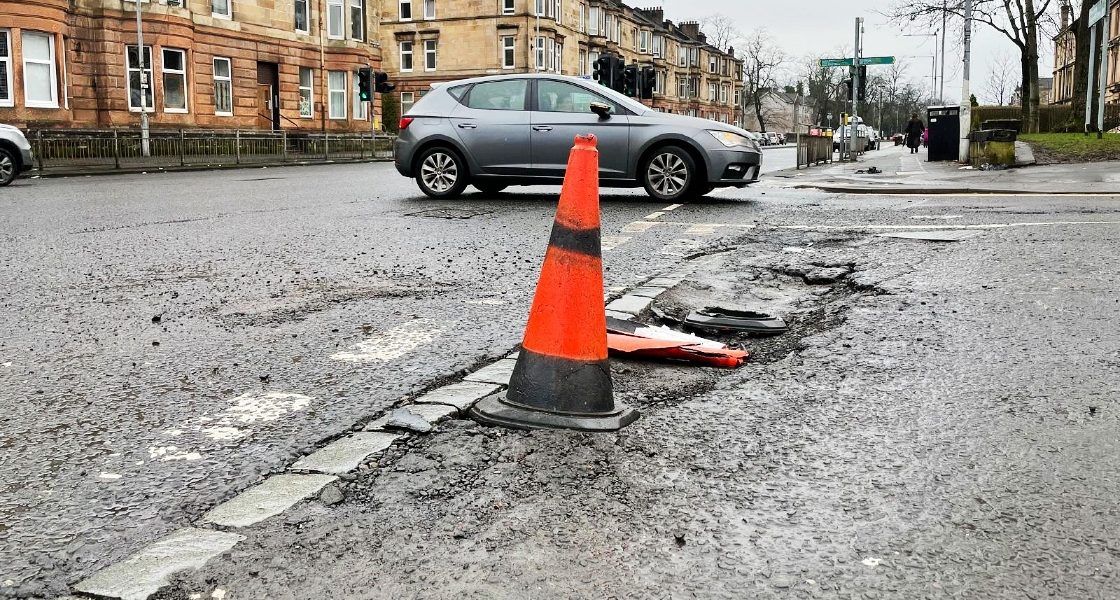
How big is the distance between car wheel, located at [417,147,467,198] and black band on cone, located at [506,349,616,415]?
1020 centimetres

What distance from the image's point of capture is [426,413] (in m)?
3.57

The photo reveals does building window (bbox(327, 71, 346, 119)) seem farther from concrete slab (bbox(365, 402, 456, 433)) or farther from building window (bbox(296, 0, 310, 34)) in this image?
concrete slab (bbox(365, 402, 456, 433))

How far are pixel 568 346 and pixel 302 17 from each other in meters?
43.0

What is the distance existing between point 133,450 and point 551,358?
4.60ft

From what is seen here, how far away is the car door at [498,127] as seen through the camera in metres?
13.3

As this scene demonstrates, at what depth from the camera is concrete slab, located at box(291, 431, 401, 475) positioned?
3.04 meters

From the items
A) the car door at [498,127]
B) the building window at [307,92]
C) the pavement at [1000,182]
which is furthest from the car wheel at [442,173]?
the building window at [307,92]

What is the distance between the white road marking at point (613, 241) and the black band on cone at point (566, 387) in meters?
4.70

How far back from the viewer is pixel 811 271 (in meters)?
6.98

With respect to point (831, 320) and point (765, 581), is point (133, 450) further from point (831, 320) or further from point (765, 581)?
point (831, 320)

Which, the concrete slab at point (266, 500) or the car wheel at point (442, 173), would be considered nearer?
the concrete slab at point (266, 500)

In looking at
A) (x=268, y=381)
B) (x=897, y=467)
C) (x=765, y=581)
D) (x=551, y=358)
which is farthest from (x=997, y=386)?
(x=268, y=381)

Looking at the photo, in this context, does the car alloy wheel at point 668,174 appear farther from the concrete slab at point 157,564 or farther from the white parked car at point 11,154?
the white parked car at point 11,154

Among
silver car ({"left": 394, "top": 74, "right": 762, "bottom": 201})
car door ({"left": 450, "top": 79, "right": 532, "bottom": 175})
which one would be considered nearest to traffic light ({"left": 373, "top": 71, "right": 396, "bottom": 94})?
silver car ({"left": 394, "top": 74, "right": 762, "bottom": 201})
